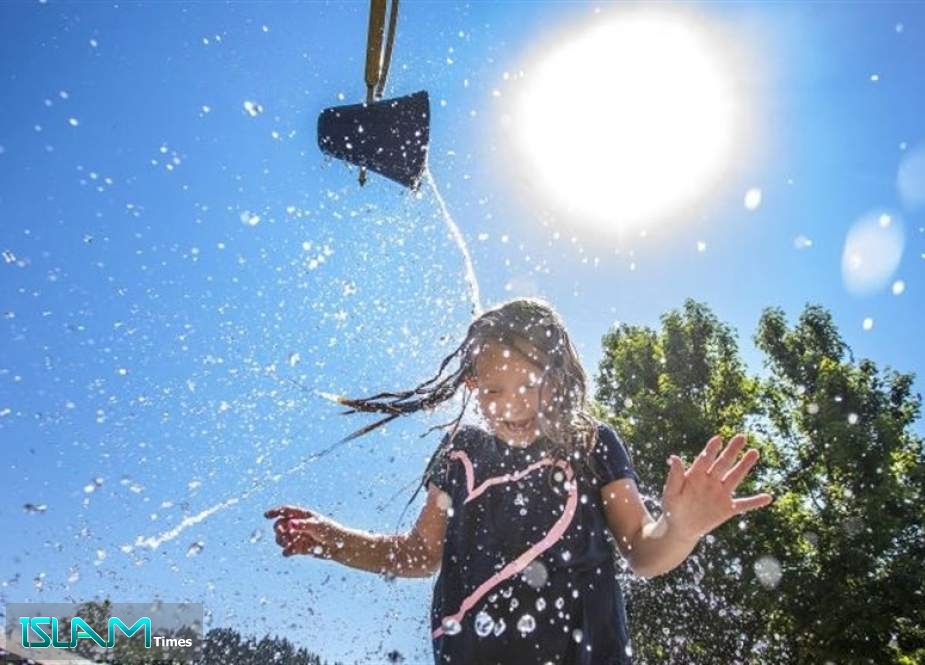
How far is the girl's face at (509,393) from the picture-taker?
2678 mm

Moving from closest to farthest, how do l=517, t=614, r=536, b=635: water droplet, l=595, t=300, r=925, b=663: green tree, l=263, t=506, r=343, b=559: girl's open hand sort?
l=517, t=614, r=536, b=635: water droplet
l=263, t=506, r=343, b=559: girl's open hand
l=595, t=300, r=925, b=663: green tree

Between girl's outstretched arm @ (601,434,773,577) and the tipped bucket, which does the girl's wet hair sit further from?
the tipped bucket

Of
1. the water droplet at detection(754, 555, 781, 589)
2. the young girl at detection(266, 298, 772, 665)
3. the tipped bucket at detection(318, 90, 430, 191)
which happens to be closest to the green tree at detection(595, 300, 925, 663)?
the water droplet at detection(754, 555, 781, 589)

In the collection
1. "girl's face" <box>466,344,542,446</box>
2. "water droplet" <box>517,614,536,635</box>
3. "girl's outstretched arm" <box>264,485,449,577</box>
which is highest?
"girl's face" <box>466,344,542,446</box>

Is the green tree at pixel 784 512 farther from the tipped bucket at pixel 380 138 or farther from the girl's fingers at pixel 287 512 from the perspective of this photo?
the girl's fingers at pixel 287 512

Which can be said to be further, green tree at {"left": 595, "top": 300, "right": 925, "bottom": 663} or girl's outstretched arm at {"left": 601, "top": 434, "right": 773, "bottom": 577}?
green tree at {"left": 595, "top": 300, "right": 925, "bottom": 663}

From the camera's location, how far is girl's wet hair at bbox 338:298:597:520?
102 inches

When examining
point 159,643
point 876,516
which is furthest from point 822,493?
point 159,643

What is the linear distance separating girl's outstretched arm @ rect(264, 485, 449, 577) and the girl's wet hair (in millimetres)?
221

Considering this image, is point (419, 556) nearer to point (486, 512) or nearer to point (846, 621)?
point (486, 512)

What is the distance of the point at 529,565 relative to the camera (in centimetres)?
213

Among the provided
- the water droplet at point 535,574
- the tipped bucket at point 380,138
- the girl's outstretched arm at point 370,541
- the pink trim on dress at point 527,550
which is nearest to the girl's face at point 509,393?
the pink trim on dress at point 527,550

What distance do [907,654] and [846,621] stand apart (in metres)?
3.46

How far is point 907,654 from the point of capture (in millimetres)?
14852
